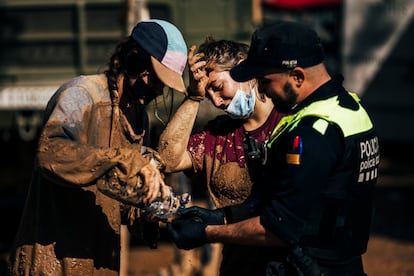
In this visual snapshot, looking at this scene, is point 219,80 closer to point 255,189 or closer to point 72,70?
point 255,189

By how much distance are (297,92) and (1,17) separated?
289 inches

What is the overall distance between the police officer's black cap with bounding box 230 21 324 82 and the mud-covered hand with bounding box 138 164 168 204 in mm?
547

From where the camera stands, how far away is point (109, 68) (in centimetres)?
432


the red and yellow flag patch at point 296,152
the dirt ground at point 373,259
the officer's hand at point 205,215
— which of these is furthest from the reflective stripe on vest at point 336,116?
the dirt ground at point 373,259

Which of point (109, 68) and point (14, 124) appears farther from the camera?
point (14, 124)

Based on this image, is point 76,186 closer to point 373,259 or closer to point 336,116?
point 336,116

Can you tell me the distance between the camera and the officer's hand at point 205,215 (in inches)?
162

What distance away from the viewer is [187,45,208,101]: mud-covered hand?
14.5 ft

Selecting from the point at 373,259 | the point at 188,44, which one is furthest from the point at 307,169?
the point at 188,44

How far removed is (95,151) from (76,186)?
0.17 metres

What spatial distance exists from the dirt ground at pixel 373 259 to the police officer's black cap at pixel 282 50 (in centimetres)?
506

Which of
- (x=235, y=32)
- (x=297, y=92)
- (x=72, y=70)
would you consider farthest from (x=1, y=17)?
(x=297, y=92)

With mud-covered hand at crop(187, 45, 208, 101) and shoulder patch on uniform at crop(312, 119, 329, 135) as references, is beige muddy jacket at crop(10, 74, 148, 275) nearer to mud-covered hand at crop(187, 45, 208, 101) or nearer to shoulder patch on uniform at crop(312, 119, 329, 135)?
mud-covered hand at crop(187, 45, 208, 101)

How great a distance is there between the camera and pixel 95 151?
3.93 m
